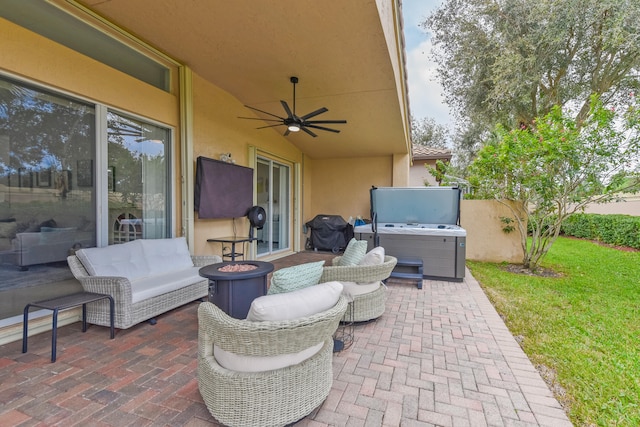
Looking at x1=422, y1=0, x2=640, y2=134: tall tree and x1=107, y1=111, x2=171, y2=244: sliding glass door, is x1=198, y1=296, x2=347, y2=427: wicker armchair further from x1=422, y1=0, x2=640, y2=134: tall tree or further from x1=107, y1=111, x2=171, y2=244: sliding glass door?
x1=422, y1=0, x2=640, y2=134: tall tree

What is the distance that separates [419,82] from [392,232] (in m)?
9.48

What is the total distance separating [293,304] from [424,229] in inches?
159

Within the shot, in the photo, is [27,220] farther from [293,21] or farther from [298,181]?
[298,181]

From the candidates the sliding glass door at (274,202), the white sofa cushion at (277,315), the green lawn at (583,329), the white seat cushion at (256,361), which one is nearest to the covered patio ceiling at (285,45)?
the sliding glass door at (274,202)

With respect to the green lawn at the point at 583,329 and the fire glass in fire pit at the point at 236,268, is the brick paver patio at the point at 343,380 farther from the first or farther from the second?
the fire glass in fire pit at the point at 236,268

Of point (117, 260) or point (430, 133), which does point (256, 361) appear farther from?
point (430, 133)

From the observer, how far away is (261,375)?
1.56 m

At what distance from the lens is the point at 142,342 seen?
2.70 meters

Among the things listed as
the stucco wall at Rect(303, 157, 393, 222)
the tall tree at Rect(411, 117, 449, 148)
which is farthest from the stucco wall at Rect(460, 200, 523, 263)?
the tall tree at Rect(411, 117, 449, 148)

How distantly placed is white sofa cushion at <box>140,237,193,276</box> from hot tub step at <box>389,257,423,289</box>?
308cm

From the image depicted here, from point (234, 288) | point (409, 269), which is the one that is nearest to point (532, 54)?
point (409, 269)

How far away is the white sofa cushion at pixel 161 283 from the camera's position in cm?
295

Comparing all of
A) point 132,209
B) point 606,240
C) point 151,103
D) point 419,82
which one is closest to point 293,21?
point 151,103

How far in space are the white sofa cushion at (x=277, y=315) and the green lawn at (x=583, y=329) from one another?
168cm
